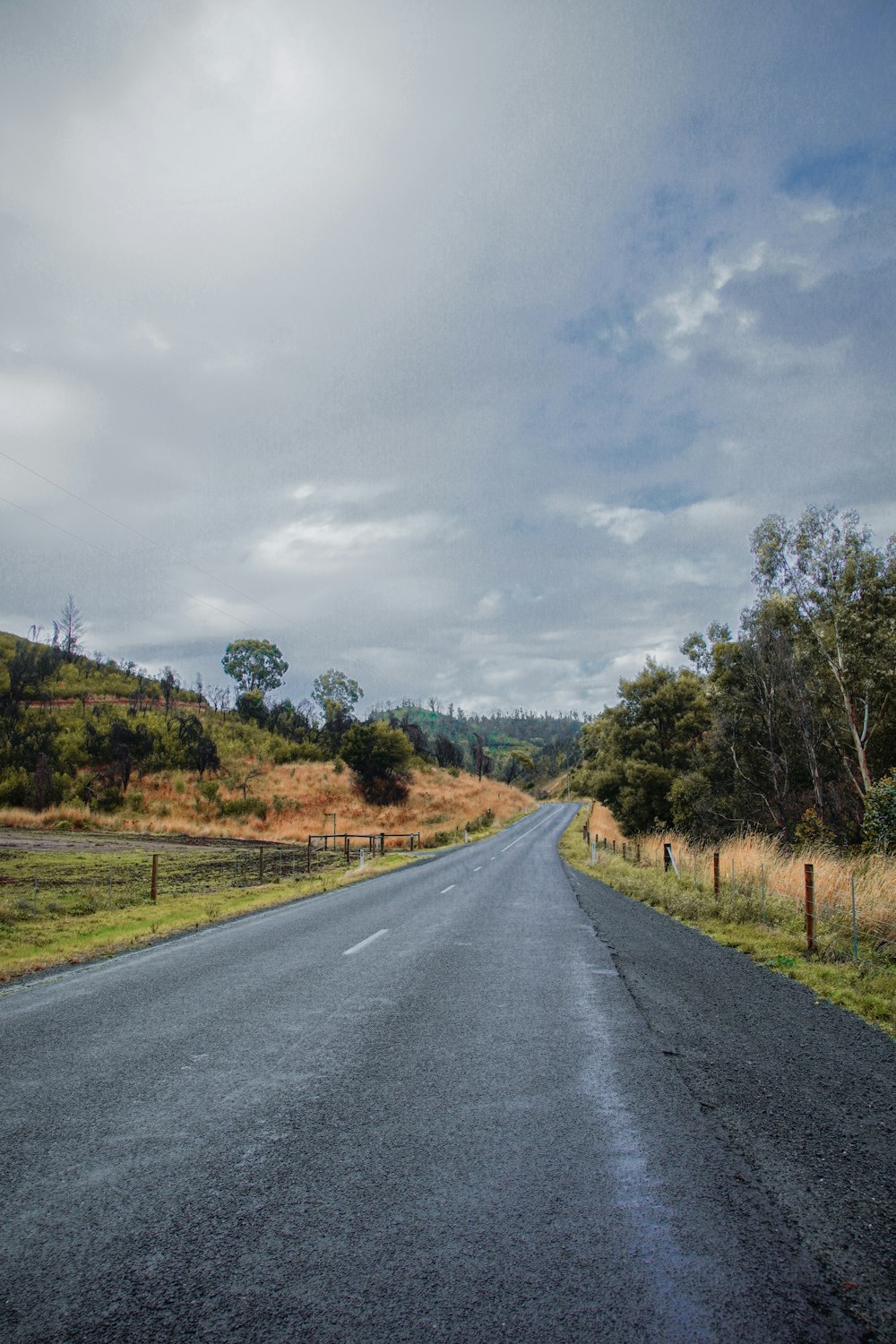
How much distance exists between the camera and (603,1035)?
239 inches

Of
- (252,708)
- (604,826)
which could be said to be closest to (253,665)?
(252,708)

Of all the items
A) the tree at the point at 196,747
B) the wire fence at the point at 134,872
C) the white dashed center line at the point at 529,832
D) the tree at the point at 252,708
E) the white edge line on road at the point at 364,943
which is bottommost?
the white dashed center line at the point at 529,832

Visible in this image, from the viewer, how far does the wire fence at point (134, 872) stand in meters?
16.6

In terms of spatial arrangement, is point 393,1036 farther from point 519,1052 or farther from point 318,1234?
point 318,1234

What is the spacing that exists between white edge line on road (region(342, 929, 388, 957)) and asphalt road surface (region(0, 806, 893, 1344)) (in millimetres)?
1798

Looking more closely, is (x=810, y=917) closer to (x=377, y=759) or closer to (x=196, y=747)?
(x=377, y=759)

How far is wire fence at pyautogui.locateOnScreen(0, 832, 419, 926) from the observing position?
1659 cm

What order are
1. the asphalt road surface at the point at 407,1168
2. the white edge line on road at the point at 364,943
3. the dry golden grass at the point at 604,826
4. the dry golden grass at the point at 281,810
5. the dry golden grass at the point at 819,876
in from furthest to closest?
the dry golden grass at the point at 604,826 < the dry golden grass at the point at 281,810 < the dry golden grass at the point at 819,876 < the white edge line on road at the point at 364,943 < the asphalt road surface at the point at 407,1168

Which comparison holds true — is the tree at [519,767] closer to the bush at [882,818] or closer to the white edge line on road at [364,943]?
the bush at [882,818]

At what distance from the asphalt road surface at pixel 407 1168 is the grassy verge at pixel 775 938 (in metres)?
0.62

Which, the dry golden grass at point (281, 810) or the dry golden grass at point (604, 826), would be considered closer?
the dry golden grass at point (281, 810)

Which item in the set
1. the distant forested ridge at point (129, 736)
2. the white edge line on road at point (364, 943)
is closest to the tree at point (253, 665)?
the distant forested ridge at point (129, 736)

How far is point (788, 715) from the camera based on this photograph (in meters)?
32.4

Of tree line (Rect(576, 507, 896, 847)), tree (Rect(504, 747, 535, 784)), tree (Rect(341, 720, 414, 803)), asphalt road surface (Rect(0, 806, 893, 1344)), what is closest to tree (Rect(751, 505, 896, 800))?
tree line (Rect(576, 507, 896, 847))
